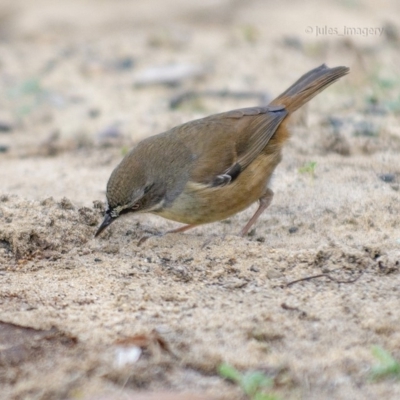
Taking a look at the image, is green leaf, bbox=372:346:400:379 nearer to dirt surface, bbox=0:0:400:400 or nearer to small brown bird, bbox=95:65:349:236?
dirt surface, bbox=0:0:400:400

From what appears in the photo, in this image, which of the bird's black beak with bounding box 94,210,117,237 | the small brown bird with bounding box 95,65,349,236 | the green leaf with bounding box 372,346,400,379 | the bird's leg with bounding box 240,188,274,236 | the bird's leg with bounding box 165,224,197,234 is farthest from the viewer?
the bird's leg with bounding box 240,188,274,236

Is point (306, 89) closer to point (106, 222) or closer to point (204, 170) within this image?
point (204, 170)

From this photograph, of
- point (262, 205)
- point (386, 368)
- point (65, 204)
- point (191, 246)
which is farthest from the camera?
point (262, 205)

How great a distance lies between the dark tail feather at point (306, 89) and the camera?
657 cm

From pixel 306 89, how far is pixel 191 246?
2.07 m

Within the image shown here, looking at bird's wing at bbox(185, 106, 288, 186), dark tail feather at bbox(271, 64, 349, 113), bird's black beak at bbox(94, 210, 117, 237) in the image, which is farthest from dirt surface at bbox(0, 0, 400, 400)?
dark tail feather at bbox(271, 64, 349, 113)

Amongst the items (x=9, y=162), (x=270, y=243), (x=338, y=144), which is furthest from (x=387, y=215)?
(x=9, y=162)

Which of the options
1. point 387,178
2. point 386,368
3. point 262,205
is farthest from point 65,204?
point 386,368

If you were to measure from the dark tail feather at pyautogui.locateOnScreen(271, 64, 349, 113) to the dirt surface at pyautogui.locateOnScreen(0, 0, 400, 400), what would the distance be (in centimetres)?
58

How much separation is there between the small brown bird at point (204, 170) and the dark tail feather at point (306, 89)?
0.20m

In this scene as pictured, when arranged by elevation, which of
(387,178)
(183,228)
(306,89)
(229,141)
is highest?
(306,89)

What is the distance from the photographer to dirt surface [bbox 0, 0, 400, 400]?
371cm

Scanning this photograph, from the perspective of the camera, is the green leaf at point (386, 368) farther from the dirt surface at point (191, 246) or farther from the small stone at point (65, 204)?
the small stone at point (65, 204)

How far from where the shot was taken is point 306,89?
21.6 feet
